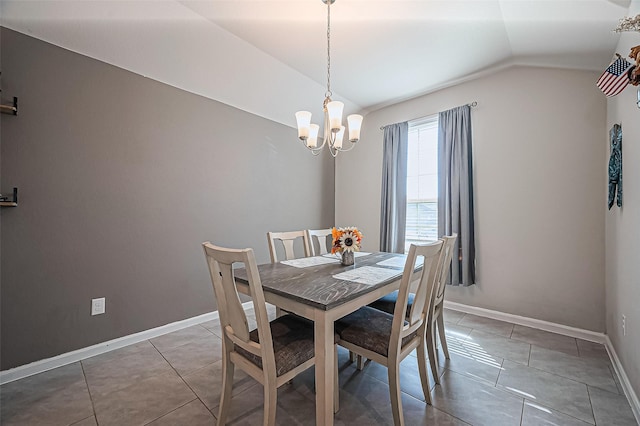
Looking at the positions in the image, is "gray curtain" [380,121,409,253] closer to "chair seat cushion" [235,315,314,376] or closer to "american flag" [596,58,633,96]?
"american flag" [596,58,633,96]

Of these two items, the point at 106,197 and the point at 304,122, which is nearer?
the point at 304,122

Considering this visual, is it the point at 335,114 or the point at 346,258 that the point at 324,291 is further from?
the point at 335,114

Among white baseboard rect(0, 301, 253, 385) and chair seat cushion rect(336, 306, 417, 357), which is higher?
chair seat cushion rect(336, 306, 417, 357)

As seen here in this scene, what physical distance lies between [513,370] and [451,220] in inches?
64.1

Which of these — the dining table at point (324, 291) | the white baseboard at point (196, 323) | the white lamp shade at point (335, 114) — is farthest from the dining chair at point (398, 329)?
the white baseboard at point (196, 323)

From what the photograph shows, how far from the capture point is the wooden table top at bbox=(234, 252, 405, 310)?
128cm

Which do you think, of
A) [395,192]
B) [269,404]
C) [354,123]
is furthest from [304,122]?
[395,192]

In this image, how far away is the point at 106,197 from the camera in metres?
2.31

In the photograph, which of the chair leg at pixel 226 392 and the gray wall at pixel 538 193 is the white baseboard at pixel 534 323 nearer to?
Result: the gray wall at pixel 538 193

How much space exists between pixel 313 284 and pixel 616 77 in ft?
6.92

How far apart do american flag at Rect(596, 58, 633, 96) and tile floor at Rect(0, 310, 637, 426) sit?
1.90m

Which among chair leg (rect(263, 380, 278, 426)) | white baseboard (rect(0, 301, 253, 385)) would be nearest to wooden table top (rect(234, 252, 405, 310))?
chair leg (rect(263, 380, 278, 426))

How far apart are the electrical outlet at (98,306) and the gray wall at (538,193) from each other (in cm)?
367

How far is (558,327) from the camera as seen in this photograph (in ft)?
8.57
